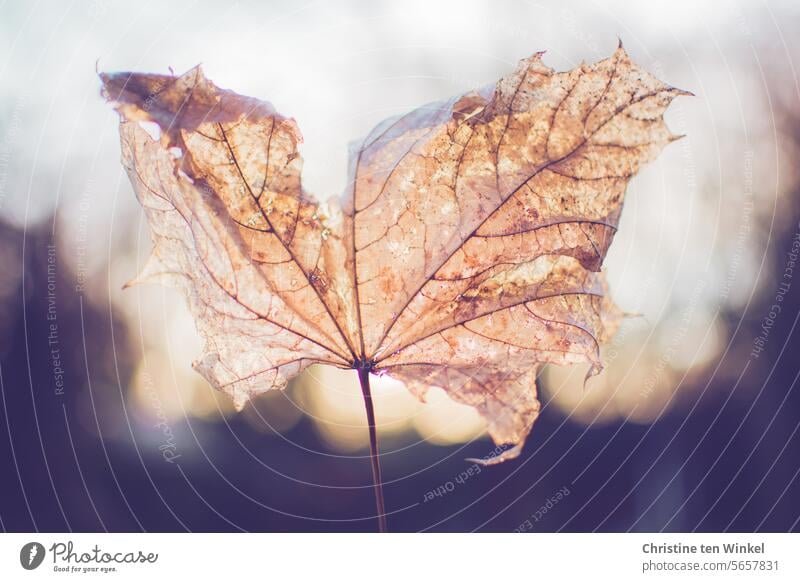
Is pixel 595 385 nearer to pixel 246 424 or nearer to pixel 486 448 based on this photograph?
pixel 486 448

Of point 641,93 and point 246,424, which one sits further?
point 246,424

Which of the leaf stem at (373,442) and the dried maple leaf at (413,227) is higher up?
the dried maple leaf at (413,227)

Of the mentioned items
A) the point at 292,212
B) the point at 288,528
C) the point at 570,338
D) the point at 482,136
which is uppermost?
the point at 482,136

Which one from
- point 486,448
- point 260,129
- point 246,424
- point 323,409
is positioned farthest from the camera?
point 246,424

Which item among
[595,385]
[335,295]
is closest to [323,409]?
[595,385]

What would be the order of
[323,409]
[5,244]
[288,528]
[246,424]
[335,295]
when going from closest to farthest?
[335,295], [323,409], [5,244], [288,528], [246,424]

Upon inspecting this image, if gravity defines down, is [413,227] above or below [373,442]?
above

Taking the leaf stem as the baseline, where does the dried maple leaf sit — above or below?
above

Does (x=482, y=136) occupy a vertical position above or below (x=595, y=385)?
above
